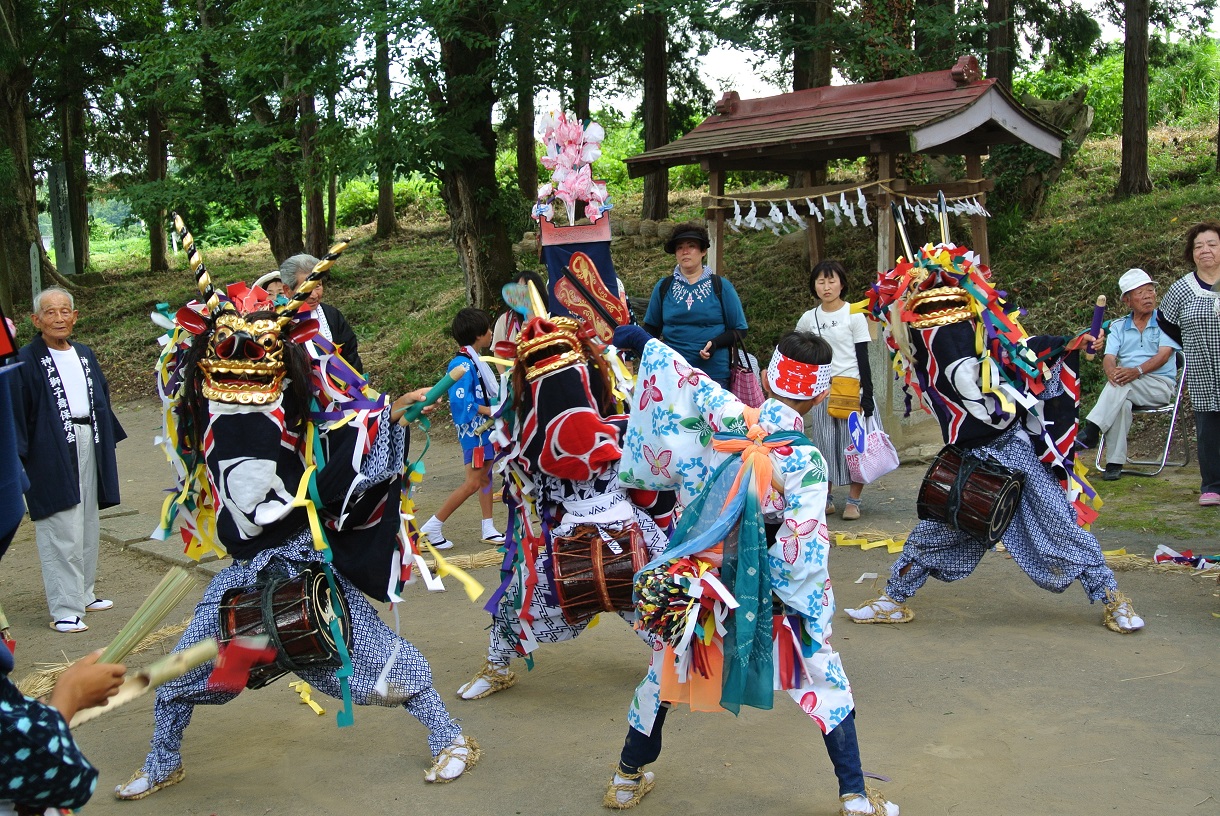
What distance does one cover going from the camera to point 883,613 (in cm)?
→ 521

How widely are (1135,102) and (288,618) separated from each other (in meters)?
13.1

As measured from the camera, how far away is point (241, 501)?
3613 millimetres

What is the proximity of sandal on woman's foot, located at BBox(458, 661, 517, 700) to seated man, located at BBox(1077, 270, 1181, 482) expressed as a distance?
5060 mm

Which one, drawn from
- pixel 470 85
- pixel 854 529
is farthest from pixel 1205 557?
pixel 470 85

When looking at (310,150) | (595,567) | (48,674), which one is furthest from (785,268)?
(48,674)

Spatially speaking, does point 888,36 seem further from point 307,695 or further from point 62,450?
point 307,695

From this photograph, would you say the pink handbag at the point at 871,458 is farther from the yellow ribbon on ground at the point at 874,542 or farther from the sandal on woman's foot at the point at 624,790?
the sandal on woman's foot at the point at 624,790

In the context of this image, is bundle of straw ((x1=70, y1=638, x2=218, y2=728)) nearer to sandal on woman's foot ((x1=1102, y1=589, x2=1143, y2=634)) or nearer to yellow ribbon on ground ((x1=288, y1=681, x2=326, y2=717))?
yellow ribbon on ground ((x1=288, y1=681, x2=326, y2=717))

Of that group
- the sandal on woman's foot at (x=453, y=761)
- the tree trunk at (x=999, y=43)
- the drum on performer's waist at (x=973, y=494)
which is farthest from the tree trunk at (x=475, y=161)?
the sandal on woman's foot at (x=453, y=761)

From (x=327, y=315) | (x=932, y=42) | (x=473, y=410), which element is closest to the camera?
(x=473, y=410)

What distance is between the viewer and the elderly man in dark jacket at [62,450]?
5.80 metres

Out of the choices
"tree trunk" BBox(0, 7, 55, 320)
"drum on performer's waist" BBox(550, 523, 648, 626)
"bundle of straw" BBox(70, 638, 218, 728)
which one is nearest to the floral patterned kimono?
"drum on performer's waist" BBox(550, 523, 648, 626)

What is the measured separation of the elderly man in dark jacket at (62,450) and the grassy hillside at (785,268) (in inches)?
288

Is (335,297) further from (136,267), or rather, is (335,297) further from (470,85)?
(136,267)
